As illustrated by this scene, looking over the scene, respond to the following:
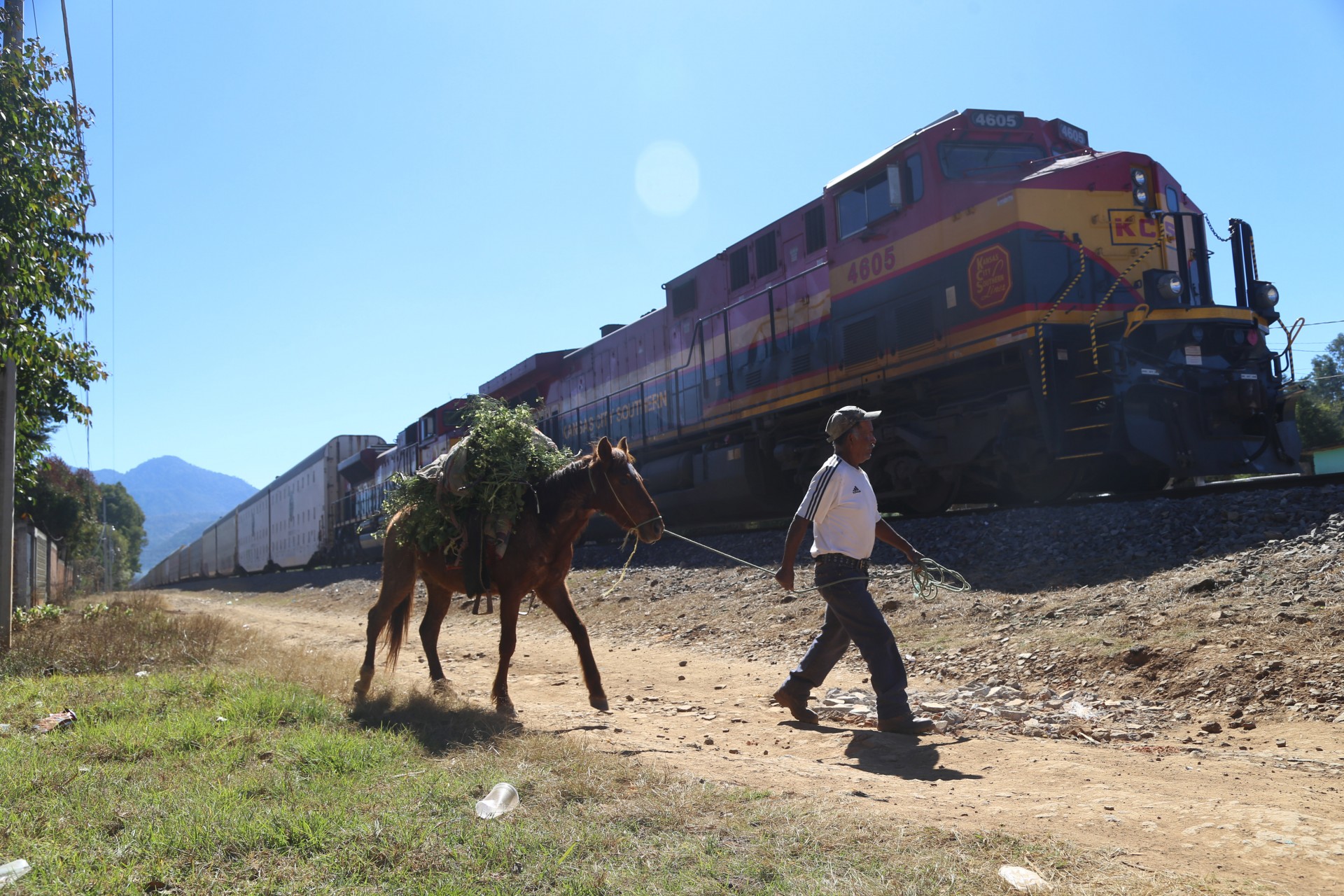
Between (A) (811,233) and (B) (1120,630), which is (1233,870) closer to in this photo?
(B) (1120,630)

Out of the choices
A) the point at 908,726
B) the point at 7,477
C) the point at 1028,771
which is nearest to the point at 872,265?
the point at 908,726

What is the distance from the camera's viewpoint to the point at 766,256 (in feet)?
49.1

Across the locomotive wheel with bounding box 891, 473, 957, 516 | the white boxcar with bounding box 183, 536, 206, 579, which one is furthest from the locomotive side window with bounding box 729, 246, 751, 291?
the white boxcar with bounding box 183, 536, 206, 579

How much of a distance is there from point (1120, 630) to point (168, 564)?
8157cm

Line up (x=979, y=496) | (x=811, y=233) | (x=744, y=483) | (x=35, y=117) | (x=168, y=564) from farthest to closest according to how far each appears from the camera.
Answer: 1. (x=168, y=564)
2. (x=744, y=483)
3. (x=811, y=233)
4. (x=979, y=496)
5. (x=35, y=117)

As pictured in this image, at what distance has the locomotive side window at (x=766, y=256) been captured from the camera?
48.4ft

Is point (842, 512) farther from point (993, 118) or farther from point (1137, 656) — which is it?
point (993, 118)

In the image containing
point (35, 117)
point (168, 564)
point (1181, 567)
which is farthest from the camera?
point (168, 564)

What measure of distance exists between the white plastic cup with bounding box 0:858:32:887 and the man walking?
11.8 ft

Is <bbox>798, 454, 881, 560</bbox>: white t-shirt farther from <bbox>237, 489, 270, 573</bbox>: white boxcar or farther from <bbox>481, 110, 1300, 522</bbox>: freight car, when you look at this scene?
<bbox>237, 489, 270, 573</bbox>: white boxcar

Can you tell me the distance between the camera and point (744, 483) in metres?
14.9

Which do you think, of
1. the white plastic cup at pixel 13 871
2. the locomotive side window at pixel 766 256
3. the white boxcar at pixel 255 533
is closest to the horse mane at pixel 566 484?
the white plastic cup at pixel 13 871

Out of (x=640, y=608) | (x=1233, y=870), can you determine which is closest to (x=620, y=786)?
(x=1233, y=870)

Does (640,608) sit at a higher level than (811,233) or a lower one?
lower
